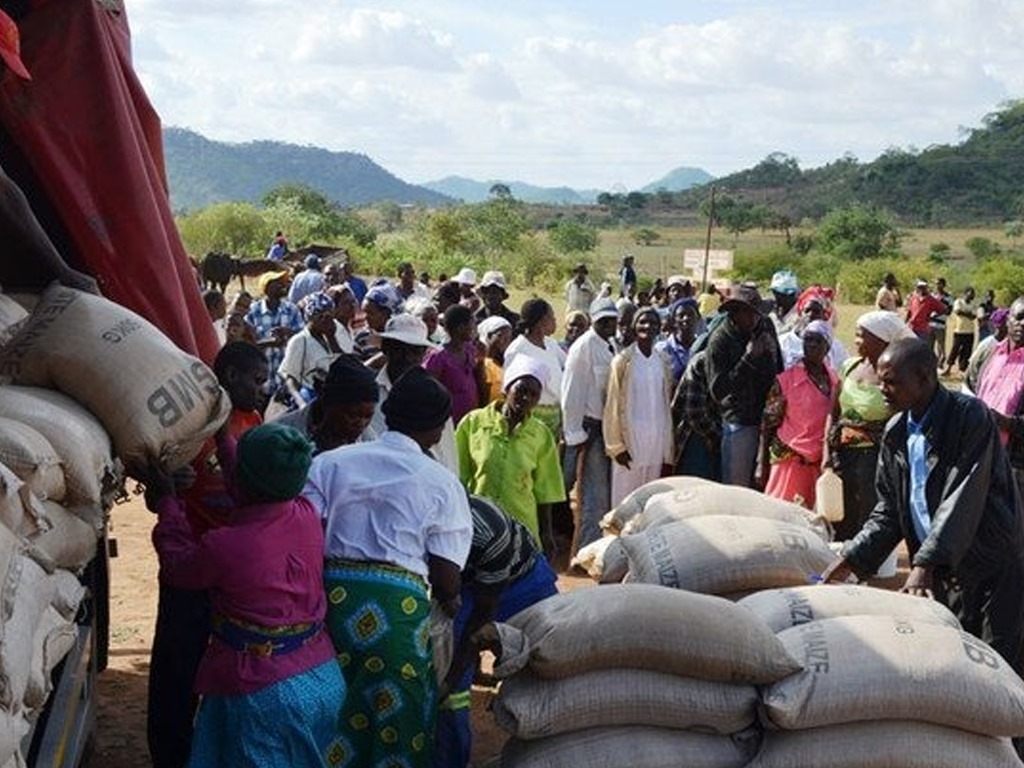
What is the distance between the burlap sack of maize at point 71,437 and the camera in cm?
302

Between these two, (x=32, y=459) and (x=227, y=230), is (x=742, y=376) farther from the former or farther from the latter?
(x=227, y=230)

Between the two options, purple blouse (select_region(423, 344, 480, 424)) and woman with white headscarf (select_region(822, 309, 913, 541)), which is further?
woman with white headscarf (select_region(822, 309, 913, 541))

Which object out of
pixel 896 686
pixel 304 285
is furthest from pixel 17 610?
pixel 304 285

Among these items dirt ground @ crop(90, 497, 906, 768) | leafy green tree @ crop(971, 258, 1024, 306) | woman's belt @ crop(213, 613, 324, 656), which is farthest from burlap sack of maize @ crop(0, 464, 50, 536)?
leafy green tree @ crop(971, 258, 1024, 306)

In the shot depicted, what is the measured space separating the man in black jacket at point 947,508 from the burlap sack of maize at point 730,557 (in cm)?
13

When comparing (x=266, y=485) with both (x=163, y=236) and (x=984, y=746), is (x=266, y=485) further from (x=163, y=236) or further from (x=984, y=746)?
(x=984, y=746)

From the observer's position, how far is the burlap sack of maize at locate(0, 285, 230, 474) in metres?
3.44

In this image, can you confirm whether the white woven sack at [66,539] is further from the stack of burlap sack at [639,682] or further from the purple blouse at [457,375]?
the purple blouse at [457,375]

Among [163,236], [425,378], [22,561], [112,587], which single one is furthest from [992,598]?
[112,587]

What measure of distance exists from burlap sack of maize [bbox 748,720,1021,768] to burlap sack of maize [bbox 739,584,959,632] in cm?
34

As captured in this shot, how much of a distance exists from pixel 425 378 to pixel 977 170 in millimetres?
88403

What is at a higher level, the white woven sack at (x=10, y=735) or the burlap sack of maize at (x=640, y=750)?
the white woven sack at (x=10, y=735)

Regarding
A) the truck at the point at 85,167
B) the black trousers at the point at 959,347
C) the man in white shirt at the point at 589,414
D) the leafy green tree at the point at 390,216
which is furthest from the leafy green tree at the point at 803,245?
the truck at the point at 85,167

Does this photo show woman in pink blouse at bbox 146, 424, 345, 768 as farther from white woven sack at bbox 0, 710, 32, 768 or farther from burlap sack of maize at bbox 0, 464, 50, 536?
white woven sack at bbox 0, 710, 32, 768
